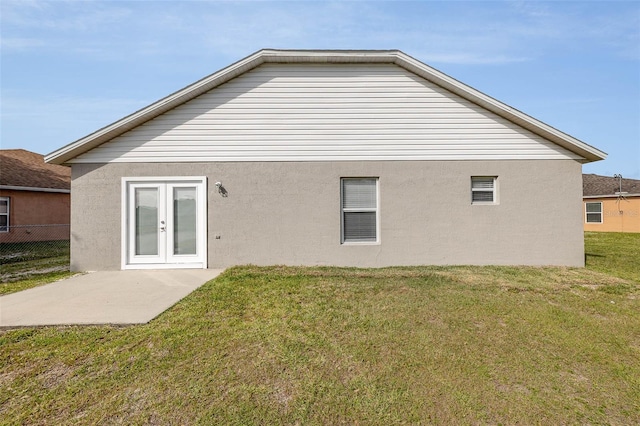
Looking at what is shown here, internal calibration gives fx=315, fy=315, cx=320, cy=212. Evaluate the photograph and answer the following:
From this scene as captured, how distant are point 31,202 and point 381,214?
16996 millimetres

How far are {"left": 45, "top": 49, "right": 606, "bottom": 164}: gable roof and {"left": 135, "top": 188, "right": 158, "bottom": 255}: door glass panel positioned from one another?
165cm

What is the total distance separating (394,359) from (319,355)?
0.83 metres

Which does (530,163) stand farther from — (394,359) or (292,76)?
(394,359)

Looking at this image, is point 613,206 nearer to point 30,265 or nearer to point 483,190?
point 483,190

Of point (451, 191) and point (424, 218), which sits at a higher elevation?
point (451, 191)

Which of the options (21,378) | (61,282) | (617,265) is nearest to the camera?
(21,378)

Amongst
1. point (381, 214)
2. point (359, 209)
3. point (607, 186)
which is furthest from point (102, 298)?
point (607, 186)

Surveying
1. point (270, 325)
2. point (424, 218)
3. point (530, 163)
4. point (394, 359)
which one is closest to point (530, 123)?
point (530, 163)

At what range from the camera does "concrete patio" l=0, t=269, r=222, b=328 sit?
4.58 meters

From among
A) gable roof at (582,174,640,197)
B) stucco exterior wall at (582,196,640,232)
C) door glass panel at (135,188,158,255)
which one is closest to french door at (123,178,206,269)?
door glass panel at (135,188,158,255)

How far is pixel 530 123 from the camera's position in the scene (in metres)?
8.00

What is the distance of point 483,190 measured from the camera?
850 cm

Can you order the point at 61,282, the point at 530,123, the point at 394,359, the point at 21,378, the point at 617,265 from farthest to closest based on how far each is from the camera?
the point at 617,265, the point at 530,123, the point at 61,282, the point at 394,359, the point at 21,378

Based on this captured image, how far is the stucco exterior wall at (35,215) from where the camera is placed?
47.2ft
